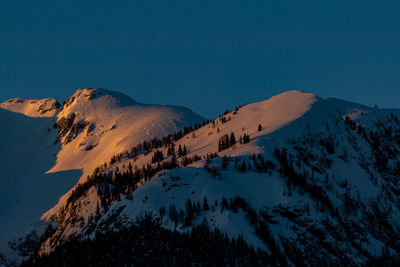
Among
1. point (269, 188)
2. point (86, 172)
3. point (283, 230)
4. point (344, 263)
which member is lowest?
point (344, 263)

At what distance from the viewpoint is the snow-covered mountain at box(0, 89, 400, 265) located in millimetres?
86875

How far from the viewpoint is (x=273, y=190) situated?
95562 mm

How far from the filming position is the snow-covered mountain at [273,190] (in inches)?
3420

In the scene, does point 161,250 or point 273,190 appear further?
point 273,190

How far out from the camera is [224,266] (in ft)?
243

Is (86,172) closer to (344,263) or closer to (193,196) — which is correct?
(193,196)

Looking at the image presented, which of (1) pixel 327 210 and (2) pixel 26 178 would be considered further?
(2) pixel 26 178

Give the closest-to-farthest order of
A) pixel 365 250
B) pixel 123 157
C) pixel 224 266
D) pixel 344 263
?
pixel 224 266 < pixel 344 263 < pixel 365 250 < pixel 123 157

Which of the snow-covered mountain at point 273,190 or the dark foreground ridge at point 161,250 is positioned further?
the snow-covered mountain at point 273,190

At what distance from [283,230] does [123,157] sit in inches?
3507

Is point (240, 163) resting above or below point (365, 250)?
above

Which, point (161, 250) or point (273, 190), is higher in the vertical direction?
point (273, 190)

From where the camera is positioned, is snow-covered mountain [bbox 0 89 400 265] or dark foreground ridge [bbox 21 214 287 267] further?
snow-covered mountain [bbox 0 89 400 265]

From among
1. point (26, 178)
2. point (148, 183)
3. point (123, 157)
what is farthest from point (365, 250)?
point (26, 178)
